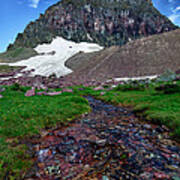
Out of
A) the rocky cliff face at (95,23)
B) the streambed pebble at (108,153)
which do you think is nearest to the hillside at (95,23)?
the rocky cliff face at (95,23)

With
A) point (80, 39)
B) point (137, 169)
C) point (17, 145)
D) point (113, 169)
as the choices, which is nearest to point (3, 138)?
point (17, 145)

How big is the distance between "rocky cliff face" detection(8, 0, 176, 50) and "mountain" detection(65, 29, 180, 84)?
3599 inches

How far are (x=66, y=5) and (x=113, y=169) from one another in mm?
155953

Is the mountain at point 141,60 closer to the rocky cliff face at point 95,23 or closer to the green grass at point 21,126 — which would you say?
the green grass at point 21,126

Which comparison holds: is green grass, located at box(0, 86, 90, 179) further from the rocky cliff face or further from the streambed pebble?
the rocky cliff face

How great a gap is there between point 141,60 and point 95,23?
117m

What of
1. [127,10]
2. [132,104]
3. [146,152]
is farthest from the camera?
[127,10]

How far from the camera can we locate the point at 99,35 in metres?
139

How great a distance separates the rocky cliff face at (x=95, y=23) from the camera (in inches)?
5059

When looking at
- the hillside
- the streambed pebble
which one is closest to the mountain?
the streambed pebble

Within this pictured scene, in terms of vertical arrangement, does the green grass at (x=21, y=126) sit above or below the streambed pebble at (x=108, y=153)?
above

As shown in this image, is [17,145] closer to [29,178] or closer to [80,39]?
[29,178]

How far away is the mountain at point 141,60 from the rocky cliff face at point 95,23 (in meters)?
91.4

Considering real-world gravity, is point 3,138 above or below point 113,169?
above
